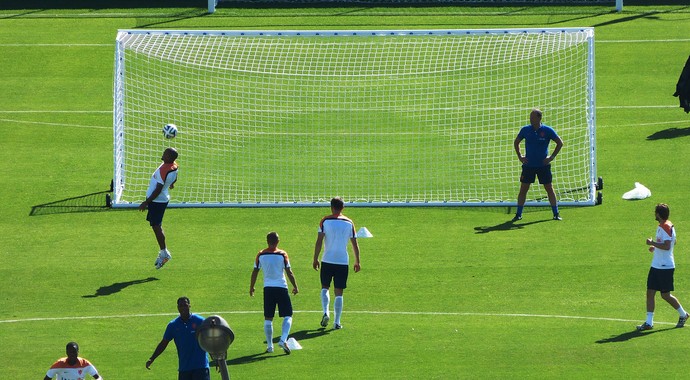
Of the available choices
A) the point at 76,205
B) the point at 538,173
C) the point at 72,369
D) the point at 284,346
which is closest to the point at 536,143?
the point at 538,173

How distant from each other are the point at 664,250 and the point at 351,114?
566 inches

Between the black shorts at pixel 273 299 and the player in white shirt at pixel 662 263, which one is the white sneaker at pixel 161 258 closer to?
the black shorts at pixel 273 299

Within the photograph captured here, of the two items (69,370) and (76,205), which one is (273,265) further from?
(76,205)

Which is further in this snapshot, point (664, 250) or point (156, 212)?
point (156, 212)

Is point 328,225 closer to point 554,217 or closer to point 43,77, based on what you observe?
point 554,217

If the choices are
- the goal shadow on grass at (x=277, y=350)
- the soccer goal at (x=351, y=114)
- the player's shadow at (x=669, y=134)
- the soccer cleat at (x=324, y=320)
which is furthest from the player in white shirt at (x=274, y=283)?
the player's shadow at (x=669, y=134)

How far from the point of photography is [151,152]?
31312 mm

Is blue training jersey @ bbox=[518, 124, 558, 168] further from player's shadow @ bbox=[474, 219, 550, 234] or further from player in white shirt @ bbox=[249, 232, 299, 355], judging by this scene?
player in white shirt @ bbox=[249, 232, 299, 355]

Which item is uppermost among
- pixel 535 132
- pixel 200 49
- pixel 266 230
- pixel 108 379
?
pixel 200 49

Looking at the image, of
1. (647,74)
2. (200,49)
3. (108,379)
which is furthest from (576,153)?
(108,379)

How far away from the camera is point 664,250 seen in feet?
64.7

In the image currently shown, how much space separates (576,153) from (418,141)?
364 cm

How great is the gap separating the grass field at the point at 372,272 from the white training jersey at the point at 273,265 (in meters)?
1.09

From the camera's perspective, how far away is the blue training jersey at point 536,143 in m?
25.9
